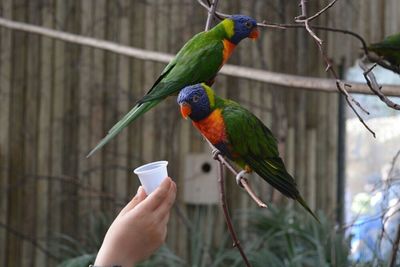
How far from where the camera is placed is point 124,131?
143 inches

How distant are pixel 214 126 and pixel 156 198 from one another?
36cm

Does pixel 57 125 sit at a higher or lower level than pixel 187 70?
lower

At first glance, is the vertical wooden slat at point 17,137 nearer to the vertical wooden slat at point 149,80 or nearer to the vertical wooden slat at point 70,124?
the vertical wooden slat at point 70,124

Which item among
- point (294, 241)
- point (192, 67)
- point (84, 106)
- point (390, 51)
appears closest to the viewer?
point (192, 67)

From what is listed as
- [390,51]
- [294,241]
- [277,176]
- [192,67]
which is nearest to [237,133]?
[277,176]

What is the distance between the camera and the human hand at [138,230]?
119cm

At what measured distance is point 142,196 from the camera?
A: 130cm

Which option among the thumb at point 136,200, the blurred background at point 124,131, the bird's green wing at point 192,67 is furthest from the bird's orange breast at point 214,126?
the blurred background at point 124,131

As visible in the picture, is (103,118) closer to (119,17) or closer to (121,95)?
(121,95)

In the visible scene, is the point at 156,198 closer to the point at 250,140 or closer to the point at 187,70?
the point at 250,140

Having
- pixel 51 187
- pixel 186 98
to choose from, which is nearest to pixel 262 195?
pixel 51 187

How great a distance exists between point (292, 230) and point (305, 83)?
1.35 metres

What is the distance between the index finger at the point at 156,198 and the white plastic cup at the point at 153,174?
0.04 metres

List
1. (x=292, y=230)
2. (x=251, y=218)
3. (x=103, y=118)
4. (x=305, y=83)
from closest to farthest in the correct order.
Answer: (x=305, y=83), (x=292, y=230), (x=251, y=218), (x=103, y=118)
